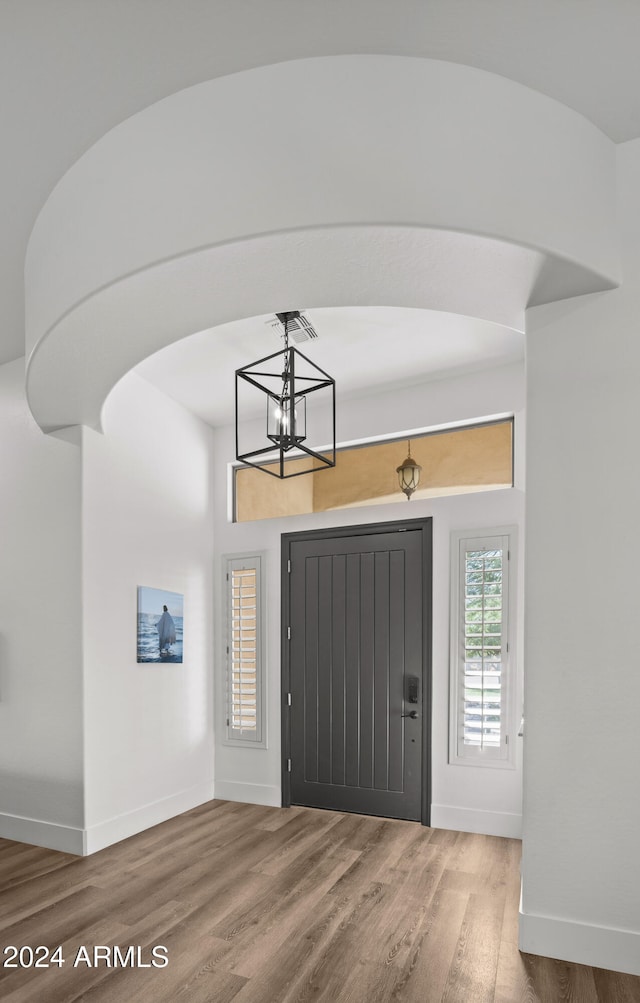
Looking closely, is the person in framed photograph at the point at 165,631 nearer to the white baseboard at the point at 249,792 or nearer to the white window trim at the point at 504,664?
the white baseboard at the point at 249,792

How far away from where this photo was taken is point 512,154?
2.44 metres

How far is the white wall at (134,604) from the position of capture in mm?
4246

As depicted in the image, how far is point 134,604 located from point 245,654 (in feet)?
3.71

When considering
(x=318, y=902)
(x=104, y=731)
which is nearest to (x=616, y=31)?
(x=318, y=902)

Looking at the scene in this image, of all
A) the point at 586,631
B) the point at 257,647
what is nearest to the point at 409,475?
the point at 257,647

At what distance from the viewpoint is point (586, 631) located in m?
2.67

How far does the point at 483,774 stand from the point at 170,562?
269 centimetres

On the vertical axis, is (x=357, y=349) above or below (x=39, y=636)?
above

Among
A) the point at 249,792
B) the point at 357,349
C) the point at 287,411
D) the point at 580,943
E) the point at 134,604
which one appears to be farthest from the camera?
the point at 249,792

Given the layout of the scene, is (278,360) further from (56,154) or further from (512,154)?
(512,154)

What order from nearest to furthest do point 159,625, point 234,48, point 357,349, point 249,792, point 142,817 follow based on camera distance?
point 234,48 < point 357,349 < point 142,817 < point 159,625 < point 249,792

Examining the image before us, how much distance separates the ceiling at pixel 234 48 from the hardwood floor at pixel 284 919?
3.33 m

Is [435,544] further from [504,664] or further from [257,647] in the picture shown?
[257,647]

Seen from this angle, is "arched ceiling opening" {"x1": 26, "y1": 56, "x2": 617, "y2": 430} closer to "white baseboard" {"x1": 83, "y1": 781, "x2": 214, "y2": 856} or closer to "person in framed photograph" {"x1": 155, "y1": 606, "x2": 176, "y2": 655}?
"person in framed photograph" {"x1": 155, "y1": 606, "x2": 176, "y2": 655}
